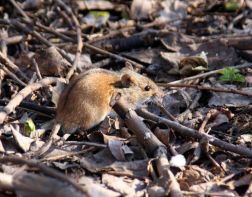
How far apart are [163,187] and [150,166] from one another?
33 centimetres

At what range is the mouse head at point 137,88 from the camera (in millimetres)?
6137

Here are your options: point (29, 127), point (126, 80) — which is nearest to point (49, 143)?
point (29, 127)

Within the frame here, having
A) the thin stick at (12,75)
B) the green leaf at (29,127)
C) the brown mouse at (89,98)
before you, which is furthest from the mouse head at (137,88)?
the green leaf at (29,127)

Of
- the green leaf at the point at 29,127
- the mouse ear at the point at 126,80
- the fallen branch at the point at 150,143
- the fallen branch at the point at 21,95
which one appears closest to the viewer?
the fallen branch at the point at 150,143

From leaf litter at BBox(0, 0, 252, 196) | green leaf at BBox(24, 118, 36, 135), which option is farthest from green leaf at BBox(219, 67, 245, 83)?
green leaf at BBox(24, 118, 36, 135)

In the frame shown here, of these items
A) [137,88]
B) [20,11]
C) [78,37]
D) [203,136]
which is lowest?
[137,88]

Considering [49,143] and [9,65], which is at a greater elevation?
[9,65]

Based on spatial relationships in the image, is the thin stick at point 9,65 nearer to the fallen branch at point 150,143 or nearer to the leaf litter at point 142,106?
the leaf litter at point 142,106

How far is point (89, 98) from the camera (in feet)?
18.1

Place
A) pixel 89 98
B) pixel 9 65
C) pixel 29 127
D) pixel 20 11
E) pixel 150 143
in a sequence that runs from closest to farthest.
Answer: pixel 150 143 → pixel 29 127 → pixel 89 98 → pixel 9 65 → pixel 20 11

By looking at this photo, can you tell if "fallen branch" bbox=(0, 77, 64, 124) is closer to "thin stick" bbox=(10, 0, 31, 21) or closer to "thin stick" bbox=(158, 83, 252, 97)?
"thin stick" bbox=(158, 83, 252, 97)

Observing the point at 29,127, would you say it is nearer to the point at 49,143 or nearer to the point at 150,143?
the point at 49,143

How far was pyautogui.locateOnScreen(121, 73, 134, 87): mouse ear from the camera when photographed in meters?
6.09

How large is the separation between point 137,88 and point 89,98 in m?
0.93
